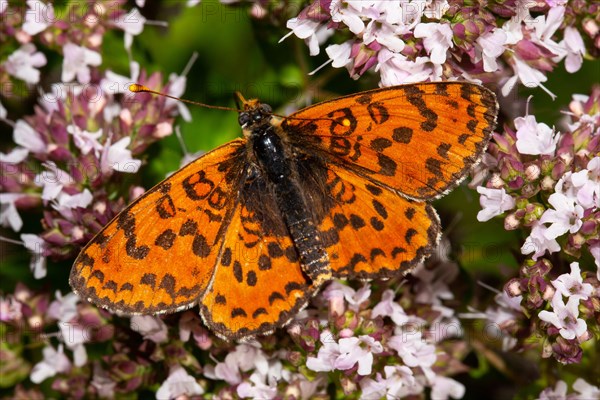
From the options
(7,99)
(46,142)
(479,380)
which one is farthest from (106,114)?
(479,380)

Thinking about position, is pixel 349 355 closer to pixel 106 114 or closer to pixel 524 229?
pixel 524 229

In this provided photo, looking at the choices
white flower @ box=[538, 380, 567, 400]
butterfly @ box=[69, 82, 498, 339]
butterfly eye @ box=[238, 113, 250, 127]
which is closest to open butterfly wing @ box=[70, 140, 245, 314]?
butterfly @ box=[69, 82, 498, 339]

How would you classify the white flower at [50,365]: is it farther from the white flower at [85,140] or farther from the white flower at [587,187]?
the white flower at [587,187]

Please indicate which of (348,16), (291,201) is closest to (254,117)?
(291,201)

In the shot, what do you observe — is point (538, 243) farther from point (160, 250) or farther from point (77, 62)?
point (77, 62)

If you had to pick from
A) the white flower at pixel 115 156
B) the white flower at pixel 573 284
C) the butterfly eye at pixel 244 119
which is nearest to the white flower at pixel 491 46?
the white flower at pixel 573 284

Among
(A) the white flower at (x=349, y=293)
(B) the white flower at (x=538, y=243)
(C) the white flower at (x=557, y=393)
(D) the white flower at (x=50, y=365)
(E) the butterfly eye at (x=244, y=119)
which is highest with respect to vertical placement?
(E) the butterfly eye at (x=244, y=119)
